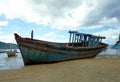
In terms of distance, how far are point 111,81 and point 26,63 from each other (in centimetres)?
977

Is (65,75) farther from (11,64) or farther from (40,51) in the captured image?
(11,64)

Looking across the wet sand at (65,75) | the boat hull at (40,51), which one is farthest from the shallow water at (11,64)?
the wet sand at (65,75)

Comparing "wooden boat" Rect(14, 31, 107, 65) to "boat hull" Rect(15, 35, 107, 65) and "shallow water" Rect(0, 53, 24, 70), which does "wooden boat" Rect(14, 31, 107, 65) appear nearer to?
"boat hull" Rect(15, 35, 107, 65)

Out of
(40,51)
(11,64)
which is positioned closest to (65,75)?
(40,51)

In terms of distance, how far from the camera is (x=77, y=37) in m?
23.6

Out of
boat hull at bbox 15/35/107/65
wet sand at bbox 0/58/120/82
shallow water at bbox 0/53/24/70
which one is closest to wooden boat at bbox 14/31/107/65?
boat hull at bbox 15/35/107/65

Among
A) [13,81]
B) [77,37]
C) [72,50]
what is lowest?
[13,81]

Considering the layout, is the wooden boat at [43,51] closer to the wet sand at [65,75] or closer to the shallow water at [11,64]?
the shallow water at [11,64]

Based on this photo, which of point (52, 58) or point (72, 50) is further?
point (72, 50)

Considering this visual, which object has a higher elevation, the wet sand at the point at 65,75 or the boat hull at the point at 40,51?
the boat hull at the point at 40,51

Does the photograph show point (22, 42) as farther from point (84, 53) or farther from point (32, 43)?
point (84, 53)

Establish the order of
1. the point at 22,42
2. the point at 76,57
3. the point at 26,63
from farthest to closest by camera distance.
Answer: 1. the point at 76,57
2. the point at 26,63
3. the point at 22,42

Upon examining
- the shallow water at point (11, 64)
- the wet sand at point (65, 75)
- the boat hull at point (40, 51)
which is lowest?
the shallow water at point (11, 64)

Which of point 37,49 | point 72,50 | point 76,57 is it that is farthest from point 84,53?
point 37,49
